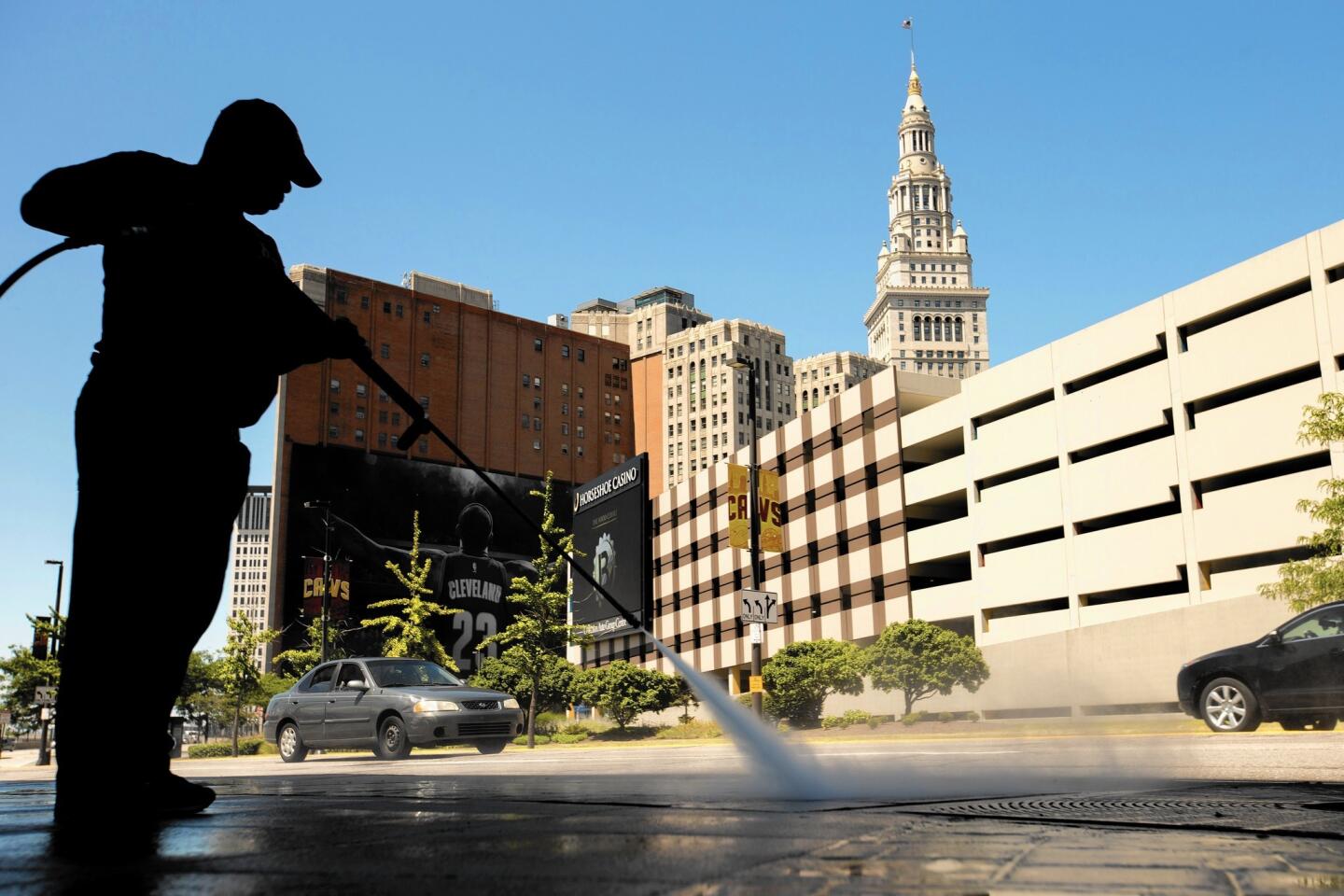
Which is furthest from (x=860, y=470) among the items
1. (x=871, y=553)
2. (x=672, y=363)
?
(x=672, y=363)

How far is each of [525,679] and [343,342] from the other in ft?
133

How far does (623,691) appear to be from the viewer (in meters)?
45.7

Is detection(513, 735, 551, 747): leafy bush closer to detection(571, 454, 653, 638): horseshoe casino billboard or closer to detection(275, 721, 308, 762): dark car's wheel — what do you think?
detection(275, 721, 308, 762): dark car's wheel

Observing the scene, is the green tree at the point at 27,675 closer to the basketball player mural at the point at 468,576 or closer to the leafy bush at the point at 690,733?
the leafy bush at the point at 690,733

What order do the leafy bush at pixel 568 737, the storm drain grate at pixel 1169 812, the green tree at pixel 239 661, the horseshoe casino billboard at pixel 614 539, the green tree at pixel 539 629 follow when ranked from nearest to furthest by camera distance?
the storm drain grate at pixel 1169 812, the green tree at pixel 239 661, the green tree at pixel 539 629, the leafy bush at pixel 568 737, the horseshoe casino billboard at pixel 614 539

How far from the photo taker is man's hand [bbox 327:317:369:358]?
380 centimetres

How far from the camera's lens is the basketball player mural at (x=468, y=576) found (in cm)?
9250

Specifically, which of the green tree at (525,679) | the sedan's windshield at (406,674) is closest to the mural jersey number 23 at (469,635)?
the green tree at (525,679)

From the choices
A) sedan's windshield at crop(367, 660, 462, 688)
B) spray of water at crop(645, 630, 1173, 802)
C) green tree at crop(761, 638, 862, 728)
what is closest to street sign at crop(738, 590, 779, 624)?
sedan's windshield at crop(367, 660, 462, 688)

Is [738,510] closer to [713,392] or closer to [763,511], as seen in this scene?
[763,511]

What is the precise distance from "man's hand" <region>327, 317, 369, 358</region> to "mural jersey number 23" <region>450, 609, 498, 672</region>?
92354 millimetres

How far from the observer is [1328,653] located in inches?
475

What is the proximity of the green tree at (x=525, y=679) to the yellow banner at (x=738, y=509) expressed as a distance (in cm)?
1455

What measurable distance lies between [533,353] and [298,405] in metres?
26.6
